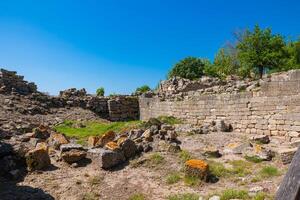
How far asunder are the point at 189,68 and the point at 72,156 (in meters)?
35.0

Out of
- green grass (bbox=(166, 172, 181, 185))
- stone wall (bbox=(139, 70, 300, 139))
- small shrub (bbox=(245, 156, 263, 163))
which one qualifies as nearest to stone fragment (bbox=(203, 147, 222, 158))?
small shrub (bbox=(245, 156, 263, 163))

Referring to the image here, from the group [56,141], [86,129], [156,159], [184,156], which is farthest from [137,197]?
[86,129]

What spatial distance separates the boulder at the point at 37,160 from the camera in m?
9.50

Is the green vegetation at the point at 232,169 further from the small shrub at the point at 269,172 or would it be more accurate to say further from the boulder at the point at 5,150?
the boulder at the point at 5,150

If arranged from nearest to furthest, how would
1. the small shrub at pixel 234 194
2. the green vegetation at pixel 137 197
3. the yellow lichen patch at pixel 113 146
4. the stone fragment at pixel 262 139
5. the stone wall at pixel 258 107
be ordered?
the small shrub at pixel 234 194, the green vegetation at pixel 137 197, the yellow lichen patch at pixel 113 146, the stone fragment at pixel 262 139, the stone wall at pixel 258 107

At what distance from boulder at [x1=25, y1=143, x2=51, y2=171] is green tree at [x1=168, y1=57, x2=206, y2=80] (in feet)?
114

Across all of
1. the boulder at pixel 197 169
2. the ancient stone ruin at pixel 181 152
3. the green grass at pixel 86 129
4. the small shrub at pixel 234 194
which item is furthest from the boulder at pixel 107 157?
the green grass at pixel 86 129

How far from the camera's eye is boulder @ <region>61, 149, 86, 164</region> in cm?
1000

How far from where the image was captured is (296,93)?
1295cm

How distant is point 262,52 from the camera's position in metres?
37.5

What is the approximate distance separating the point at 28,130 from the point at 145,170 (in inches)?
281

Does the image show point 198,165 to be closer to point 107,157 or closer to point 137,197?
point 137,197

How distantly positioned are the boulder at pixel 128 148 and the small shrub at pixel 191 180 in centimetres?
216

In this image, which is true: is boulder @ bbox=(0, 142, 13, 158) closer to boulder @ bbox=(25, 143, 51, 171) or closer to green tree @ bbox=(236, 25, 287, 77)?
boulder @ bbox=(25, 143, 51, 171)
